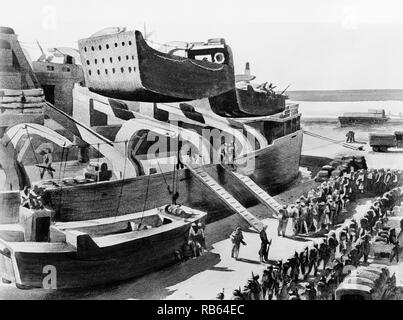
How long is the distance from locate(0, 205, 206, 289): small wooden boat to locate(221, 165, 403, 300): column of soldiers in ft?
4.12

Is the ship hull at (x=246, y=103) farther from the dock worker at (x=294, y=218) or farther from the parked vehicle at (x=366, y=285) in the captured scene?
the parked vehicle at (x=366, y=285)

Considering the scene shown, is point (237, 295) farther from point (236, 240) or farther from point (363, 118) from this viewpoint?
point (363, 118)

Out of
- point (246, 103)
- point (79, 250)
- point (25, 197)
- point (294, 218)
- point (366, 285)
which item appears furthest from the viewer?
point (246, 103)

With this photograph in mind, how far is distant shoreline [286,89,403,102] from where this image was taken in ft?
30.8

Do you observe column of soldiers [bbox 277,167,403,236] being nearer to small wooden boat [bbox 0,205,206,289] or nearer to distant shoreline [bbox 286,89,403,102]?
distant shoreline [bbox 286,89,403,102]

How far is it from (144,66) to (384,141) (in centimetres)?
534

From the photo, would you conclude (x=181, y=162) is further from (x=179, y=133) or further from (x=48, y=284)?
(x=48, y=284)

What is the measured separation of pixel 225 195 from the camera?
9648mm

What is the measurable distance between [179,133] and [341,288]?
12.8 feet

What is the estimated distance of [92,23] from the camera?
339 inches

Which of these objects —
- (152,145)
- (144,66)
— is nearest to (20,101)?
(144,66)

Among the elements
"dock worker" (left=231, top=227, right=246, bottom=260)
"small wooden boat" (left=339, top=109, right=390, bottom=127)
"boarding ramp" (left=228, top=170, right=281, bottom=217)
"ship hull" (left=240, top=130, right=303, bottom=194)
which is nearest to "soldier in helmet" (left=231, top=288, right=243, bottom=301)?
"dock worker" (left=231, top=227, right=246, bottom=260)
